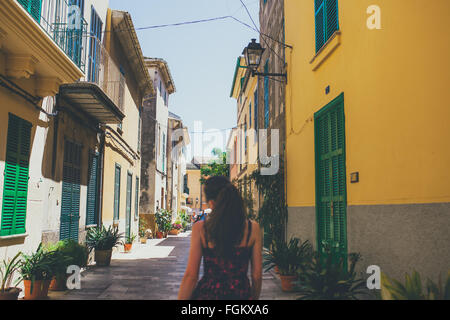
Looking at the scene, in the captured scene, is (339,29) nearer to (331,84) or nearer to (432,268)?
(331,84)

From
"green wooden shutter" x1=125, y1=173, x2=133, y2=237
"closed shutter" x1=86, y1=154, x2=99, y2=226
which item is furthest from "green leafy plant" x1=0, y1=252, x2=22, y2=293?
"green wooden shutter" x1=125, y1=173, x2=133, y2=237

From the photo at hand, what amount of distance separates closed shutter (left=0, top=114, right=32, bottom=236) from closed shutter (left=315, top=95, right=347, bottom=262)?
5.04 metres

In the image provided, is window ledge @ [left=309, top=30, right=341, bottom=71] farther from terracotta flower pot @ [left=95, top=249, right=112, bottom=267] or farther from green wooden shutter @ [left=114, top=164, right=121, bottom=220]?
green wooden shutter @ [left=114, top=164, right=121, bottom=220]

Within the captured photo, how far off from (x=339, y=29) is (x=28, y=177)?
567cm

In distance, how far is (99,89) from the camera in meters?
8.52

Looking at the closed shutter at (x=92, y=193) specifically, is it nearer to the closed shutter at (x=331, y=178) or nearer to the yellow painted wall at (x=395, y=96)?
the closed shutter at (x=331, y=178)

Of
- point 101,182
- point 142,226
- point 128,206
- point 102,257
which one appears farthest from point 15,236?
point 142,226

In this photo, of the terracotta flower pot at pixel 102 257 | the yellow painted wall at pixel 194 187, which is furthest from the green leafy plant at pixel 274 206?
the yellow painted wall at pixel 194 187

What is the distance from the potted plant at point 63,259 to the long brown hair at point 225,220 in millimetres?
4763

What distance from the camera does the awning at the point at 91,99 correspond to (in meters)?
8.37

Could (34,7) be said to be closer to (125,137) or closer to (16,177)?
(16,177)

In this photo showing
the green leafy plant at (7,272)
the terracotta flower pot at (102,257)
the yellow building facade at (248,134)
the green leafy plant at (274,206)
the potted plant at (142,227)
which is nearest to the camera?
the green leafy plant at (7,272)

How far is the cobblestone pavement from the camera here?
6.57 m
